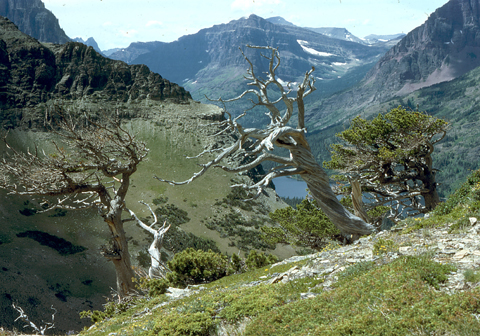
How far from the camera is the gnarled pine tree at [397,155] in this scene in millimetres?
18438

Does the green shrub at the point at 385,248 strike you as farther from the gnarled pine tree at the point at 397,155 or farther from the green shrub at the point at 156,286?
the gnarled pine tree at the point at 397,155

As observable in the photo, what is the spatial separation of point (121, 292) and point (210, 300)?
793 cm

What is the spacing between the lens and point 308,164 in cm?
1061

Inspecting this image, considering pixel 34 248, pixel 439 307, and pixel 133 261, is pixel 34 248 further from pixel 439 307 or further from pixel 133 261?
pixel 439 307

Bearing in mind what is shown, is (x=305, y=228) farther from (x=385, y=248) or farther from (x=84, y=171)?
(x=385, y=248)

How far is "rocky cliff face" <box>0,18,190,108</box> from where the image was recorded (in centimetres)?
9025

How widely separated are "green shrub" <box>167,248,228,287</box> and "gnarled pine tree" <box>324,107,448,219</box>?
371 inches

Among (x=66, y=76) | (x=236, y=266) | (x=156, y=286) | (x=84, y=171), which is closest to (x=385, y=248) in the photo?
(x=236, y=266)

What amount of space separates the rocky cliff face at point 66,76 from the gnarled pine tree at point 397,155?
273ft

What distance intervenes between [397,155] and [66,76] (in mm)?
99683

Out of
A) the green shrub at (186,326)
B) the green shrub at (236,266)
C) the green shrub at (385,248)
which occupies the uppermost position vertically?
the green shrub at (385,248)

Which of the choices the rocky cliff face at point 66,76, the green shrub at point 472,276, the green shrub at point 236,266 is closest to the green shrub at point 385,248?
the green shrub at point 472,276

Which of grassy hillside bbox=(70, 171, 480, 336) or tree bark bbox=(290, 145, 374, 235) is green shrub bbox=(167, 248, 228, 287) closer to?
grassy hillside bbox=(70, 171, 480, 336)

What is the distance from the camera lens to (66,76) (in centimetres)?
9638
